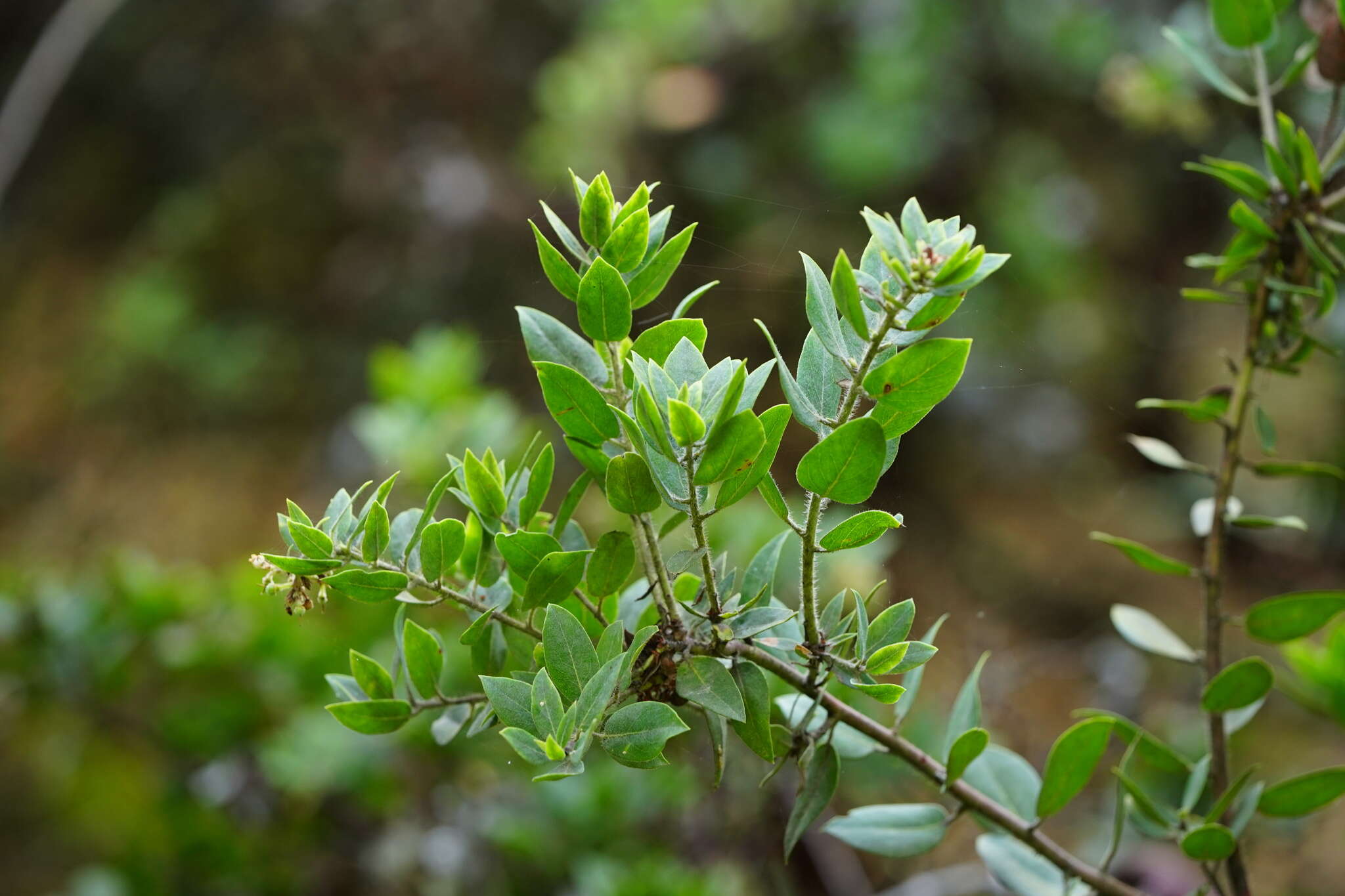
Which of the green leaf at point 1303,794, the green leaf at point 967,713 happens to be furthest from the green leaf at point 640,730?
the green leaf at point 1303,794

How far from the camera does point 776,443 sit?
1.14ft

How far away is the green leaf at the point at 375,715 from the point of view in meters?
0.37

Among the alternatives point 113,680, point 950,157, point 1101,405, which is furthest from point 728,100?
point 113,680

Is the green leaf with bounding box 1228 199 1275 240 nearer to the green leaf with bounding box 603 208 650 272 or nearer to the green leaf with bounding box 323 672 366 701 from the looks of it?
the green leaf with bounding box 603 208 650 272

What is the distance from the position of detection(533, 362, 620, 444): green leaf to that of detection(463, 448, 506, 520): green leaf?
4 cm

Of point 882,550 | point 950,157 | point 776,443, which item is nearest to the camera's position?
point 776,443

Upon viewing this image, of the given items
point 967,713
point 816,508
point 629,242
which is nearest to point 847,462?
point 816,508

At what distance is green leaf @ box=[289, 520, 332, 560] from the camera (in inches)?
13.1

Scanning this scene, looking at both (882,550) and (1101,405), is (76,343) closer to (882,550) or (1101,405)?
(882,550)

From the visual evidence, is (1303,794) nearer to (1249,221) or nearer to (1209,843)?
(1209,843)

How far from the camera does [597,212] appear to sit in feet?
1.19

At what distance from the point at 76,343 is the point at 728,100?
6.08 feet

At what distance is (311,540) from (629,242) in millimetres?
164

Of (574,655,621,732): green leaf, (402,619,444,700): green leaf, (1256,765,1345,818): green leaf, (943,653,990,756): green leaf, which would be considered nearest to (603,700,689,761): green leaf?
(574,655,621,732): green leaf
